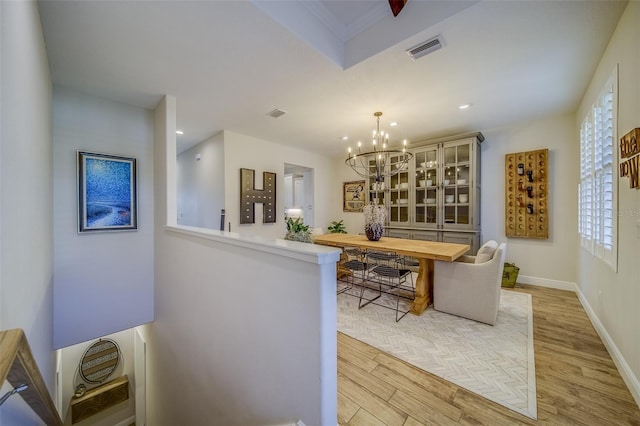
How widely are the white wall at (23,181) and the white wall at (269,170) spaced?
2.20 metres

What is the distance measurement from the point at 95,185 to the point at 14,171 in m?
1.83

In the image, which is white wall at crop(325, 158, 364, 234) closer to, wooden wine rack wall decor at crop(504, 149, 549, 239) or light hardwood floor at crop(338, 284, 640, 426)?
wooden wine rack wall decor at crop(504, 149, 549, 239)

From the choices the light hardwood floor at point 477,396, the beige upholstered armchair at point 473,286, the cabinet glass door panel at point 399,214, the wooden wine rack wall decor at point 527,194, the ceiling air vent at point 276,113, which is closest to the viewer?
the light hardwood floor at point 477,396

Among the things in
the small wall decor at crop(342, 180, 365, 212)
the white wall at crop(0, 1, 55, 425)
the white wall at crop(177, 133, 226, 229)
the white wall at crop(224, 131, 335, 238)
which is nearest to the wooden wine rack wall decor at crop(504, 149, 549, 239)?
the small wall decor at crop(342, 180, 365, 212)

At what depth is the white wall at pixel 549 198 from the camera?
11.5ft

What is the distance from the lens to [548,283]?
3.69 metres

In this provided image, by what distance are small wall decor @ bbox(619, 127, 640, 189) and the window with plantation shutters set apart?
287mm

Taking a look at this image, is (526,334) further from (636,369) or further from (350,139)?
(350,139)

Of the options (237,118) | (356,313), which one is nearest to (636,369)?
(356,313)

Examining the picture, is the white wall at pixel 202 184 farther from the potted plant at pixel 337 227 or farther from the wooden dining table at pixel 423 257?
the potted plant at pixel 337 227

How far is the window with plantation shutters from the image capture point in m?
1.98

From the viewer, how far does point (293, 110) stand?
10.5ft

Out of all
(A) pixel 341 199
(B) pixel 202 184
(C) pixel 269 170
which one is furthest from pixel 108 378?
(A) pixel 341 199

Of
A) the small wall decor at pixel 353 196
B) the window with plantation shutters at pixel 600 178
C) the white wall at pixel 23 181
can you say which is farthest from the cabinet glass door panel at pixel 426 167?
the white wall at pixel 23 181
